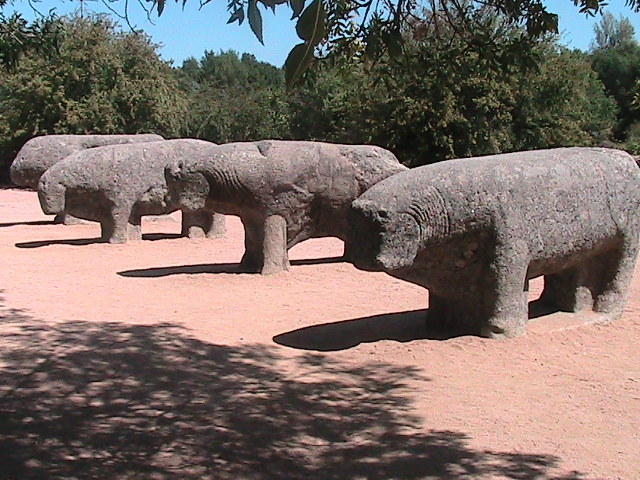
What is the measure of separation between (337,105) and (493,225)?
57.8 feet

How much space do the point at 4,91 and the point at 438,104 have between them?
1366cm

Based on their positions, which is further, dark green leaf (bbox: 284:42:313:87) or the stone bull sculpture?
the stone bull sculpture

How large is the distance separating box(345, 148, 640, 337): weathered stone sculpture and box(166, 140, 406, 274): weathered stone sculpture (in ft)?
10.1

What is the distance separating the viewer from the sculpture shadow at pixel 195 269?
9234mm

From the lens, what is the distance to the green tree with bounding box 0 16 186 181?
22656 millimetres

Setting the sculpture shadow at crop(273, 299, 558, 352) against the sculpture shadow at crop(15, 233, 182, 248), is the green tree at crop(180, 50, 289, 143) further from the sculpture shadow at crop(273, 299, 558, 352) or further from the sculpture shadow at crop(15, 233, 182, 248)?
the sculpture shadow at crop(273, 299, 558, 352)

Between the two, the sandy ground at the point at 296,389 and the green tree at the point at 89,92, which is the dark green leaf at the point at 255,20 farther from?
the green tree at the point at 89,92

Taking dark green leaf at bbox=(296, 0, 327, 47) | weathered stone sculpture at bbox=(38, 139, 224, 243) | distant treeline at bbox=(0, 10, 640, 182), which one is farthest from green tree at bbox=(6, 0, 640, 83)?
distant treeline at bbox=(0, 10, 640, 182)

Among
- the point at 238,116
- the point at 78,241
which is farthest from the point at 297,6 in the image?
the point at 238,116

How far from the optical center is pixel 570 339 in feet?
19.7

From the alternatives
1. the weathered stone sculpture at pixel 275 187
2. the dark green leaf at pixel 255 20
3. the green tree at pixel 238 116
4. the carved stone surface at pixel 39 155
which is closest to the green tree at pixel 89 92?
the green tree at pixel 238 116

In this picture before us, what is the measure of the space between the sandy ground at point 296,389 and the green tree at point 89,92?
606 inches

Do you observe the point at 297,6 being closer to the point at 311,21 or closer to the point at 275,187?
the point at 311,21

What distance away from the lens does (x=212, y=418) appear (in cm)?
443
